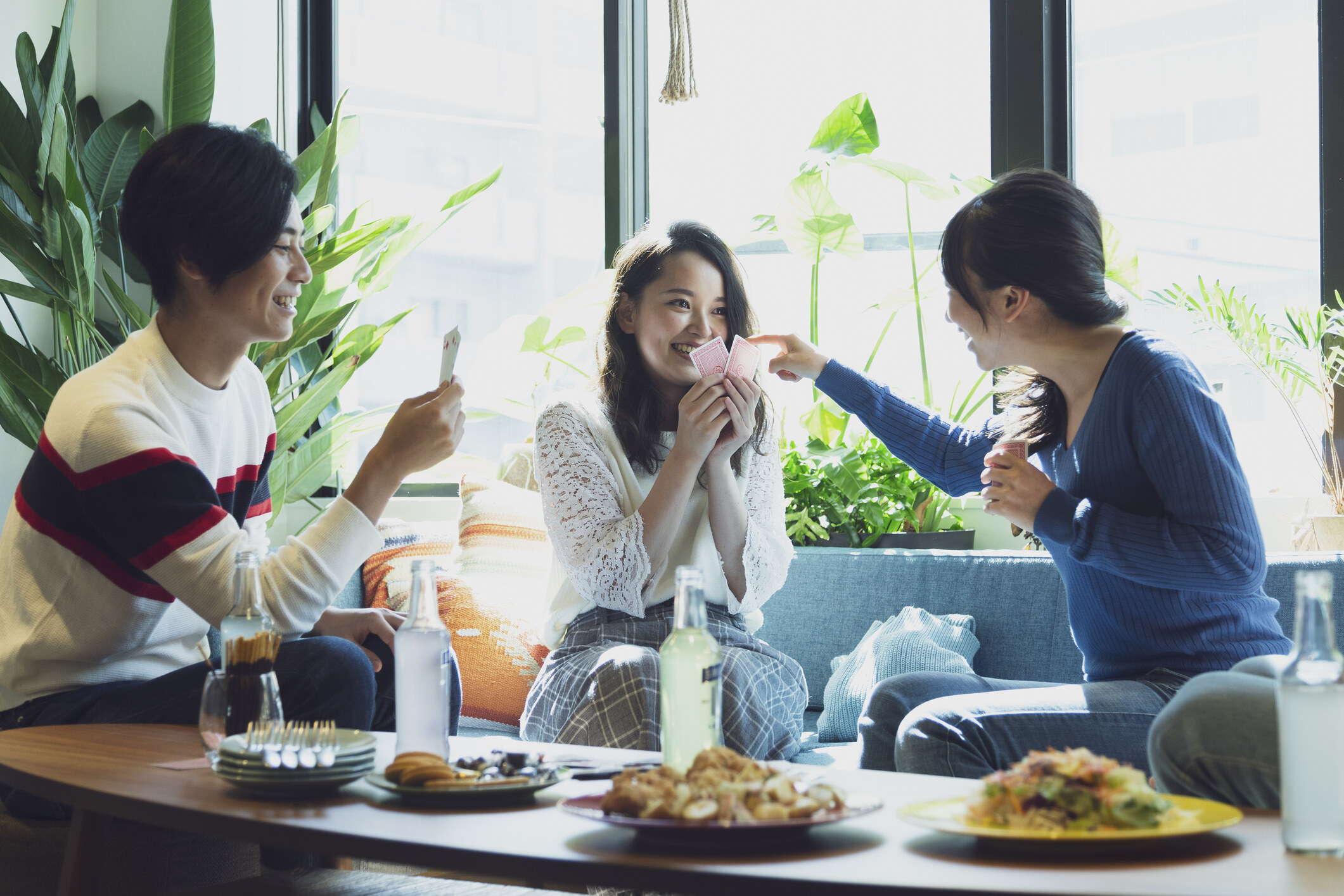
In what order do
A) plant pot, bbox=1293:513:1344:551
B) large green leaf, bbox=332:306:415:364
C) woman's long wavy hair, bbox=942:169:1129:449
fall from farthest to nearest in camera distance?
large green leaf, bbox=332:306:415:364 < plant pot, bbox=1293:513:1344:551 < woman's long wavy hair, bbox=942:169:1129:449

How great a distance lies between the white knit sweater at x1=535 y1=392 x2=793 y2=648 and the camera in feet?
6.42

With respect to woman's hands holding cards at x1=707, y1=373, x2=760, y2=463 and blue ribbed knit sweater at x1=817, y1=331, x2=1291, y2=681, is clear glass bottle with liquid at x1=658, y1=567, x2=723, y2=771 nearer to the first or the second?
blue ribbed knit sweater at x1=817, y1=331, x2=1291, y2=681

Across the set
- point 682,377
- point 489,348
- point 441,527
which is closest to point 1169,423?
point 682,377

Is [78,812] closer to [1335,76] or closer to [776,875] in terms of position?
[776,875]

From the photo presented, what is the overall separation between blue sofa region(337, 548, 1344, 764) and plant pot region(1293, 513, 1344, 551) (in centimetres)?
30

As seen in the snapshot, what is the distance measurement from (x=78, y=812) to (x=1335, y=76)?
2.90 m

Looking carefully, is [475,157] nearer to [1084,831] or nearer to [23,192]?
[23,192]

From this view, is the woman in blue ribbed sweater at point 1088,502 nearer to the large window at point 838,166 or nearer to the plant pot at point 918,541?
the plant pot at point 918,541

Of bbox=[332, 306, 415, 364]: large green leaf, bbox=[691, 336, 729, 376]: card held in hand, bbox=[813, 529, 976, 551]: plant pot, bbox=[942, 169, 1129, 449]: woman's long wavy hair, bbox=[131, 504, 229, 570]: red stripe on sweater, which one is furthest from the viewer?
bbox=[332, 306, 415, 364]: large green leaf

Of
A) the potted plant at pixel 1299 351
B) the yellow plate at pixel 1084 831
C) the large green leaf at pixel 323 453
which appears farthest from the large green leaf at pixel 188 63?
the yellow plate at pixel 1084 831

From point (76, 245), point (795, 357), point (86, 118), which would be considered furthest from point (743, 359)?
point (86, 118)

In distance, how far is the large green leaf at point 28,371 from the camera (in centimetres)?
304

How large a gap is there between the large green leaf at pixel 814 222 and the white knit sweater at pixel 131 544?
1.55 metres

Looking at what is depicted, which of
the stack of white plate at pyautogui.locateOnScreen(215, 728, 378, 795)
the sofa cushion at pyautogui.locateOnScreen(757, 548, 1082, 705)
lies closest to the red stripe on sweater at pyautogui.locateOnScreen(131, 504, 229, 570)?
the stack of white plate at pyautogui.locateOnScreen(215, 728, 378, 795)
